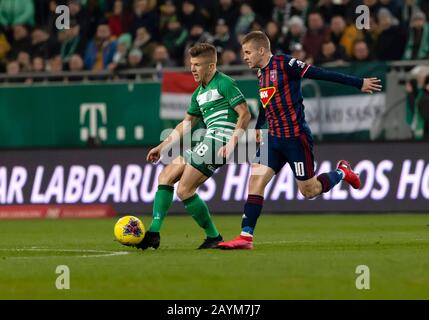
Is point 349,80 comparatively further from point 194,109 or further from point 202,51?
point 194,109

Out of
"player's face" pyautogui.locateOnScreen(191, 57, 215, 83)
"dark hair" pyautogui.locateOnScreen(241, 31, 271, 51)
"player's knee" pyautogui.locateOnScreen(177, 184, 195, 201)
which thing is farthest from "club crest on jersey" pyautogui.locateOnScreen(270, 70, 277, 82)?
"player's knee" pyautogui.locateOnScreen(177, 184, 195, 201)

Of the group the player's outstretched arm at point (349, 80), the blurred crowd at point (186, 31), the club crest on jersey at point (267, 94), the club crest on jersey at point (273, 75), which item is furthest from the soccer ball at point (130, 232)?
the blurred crowd at point (186, 31)

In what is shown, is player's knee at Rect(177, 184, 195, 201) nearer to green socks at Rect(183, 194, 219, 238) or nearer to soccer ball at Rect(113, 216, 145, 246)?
green socks at Rect(183, 194, 219, 238)

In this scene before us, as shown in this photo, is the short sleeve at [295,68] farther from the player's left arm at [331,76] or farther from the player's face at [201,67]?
the player's face at [201,67]

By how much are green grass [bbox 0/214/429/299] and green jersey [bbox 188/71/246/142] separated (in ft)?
4.25

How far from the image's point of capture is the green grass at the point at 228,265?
9.70 metres

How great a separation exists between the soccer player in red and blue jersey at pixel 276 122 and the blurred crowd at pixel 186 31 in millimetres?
7887

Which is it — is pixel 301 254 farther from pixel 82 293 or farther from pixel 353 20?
pixel 353 20

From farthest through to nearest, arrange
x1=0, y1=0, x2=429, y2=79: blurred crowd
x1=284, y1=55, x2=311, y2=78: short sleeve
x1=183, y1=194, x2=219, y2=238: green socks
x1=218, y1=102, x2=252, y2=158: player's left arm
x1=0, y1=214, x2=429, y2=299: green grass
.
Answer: x1=0, y1=0, x2=429, y2=79: blurred crowd → x1=183, y1=194, x2=219, y2=238: green socks → x1=284, y1=55, x2=311, y2=78: short sleeve → x1=218, y1=102, x2=252, y2=158: player's left arm → x1=0, y1=214, x2=429, y2=299: green grass

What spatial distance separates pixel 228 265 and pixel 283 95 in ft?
8.94

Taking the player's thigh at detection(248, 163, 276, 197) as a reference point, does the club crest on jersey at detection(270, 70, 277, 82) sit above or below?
above

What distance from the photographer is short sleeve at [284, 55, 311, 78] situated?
13.4 meters

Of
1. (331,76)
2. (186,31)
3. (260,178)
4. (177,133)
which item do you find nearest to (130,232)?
(177,133)

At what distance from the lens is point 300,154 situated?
44.6ft
